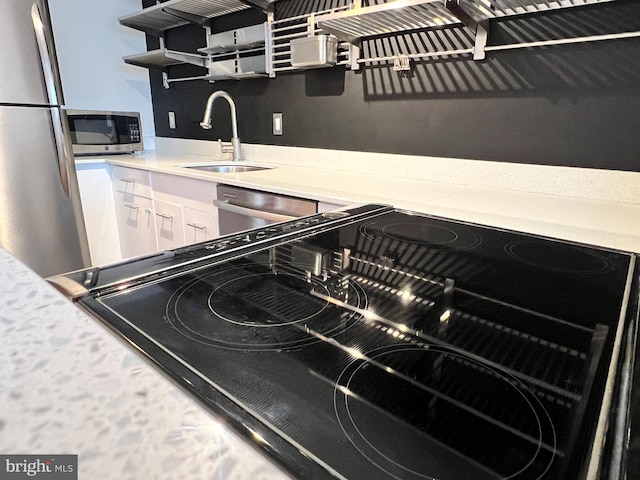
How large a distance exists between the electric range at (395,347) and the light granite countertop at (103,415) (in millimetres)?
35

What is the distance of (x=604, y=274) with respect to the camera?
722 millimetres

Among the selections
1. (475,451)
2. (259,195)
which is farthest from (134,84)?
(475,451)

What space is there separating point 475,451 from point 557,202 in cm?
117

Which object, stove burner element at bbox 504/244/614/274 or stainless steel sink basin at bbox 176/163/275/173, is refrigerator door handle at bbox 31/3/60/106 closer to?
stainless steel sink basin at bbox 176/163/275/173

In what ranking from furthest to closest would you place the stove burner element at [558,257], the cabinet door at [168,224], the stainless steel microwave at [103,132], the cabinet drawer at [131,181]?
the stainless steel microwave at [103,132], the cabinet drawer at [131,181], the cabinet door at [168,224], the stove burner element at [558,257]

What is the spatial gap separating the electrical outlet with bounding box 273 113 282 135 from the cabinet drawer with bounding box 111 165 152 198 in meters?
0.75

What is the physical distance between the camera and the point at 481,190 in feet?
4.78

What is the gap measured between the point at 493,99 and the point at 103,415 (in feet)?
5.16

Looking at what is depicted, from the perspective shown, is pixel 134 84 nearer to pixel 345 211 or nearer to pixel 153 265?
pixel 345 211

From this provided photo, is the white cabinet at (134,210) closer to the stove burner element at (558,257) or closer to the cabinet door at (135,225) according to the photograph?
the cabinet door at (135,225)

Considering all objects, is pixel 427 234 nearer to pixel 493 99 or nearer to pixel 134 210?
pixel 493 99

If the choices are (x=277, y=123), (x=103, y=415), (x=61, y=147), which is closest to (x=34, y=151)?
(x=61, y=147)

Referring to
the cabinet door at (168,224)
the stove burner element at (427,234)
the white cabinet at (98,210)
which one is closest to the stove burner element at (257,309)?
the stove burner element at (427,234)

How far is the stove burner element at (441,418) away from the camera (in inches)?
11.9
